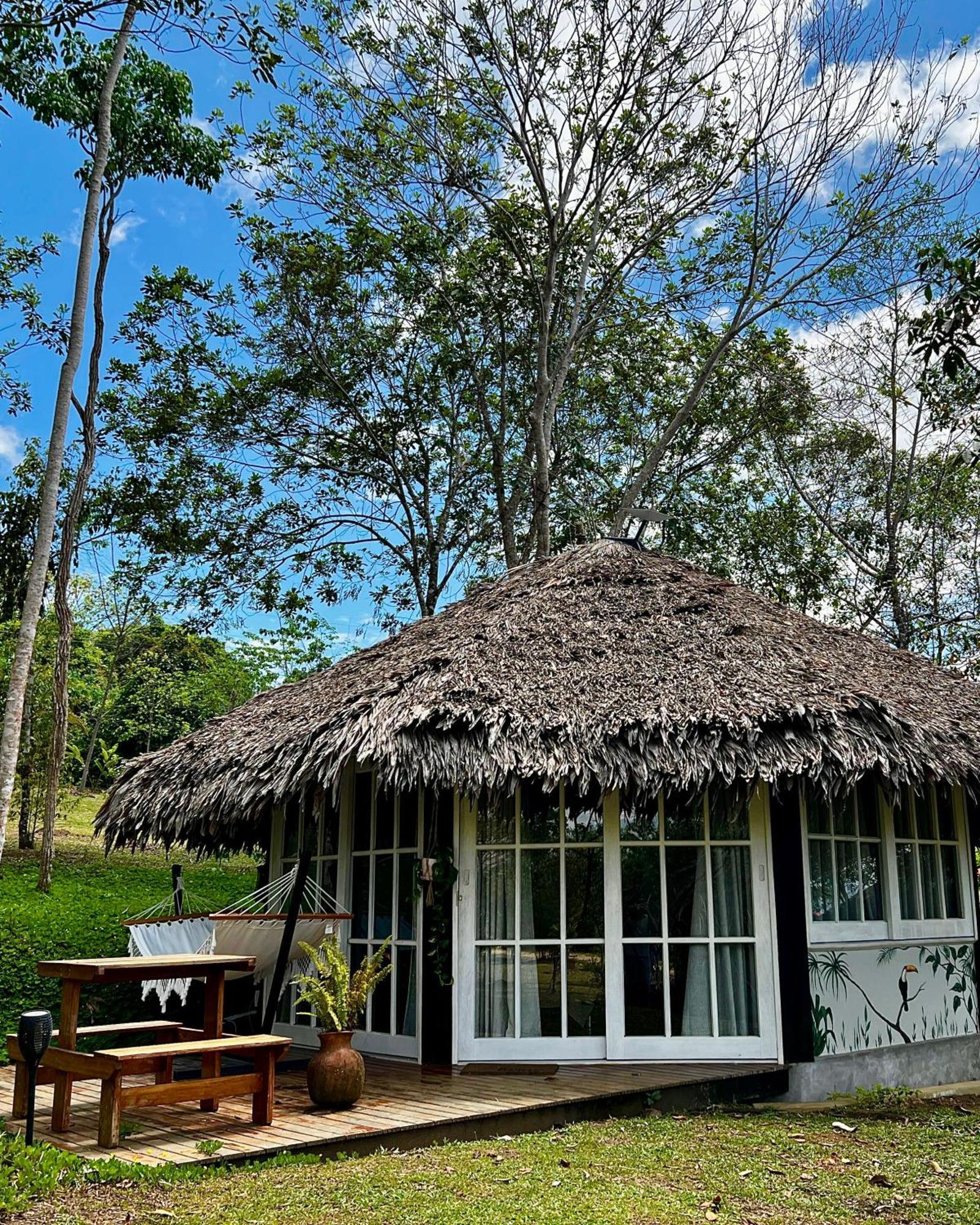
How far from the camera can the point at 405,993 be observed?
→ 21.9 ft

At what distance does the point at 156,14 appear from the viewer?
8.41 m

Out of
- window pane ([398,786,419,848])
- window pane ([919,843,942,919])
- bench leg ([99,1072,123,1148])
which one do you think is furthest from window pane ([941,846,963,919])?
bench leg ([99,1072,123,1148])

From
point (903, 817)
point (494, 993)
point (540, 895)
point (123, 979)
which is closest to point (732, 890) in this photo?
point (540, 895)

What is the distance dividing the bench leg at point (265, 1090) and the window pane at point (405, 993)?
1.78 metres

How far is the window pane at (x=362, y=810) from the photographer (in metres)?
7.18

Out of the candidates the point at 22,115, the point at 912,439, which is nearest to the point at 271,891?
the point at 22,115

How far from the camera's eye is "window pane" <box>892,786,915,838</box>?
7.29 meters

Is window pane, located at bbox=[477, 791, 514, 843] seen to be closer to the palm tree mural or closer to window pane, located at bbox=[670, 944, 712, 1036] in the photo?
window pane, located at bbox=[670, 944, 712, 1036]

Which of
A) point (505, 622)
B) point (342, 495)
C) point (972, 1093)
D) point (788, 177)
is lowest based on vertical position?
point (972, 1093)

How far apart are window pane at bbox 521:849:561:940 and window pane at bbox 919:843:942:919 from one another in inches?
108

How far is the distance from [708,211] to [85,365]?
25.9 ft

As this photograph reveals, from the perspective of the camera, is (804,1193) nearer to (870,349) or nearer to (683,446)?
(683,446)

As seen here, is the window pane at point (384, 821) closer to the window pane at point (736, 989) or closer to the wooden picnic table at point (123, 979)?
the wooden picnic table at point (123, 979)

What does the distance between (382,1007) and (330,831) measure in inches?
49.1
